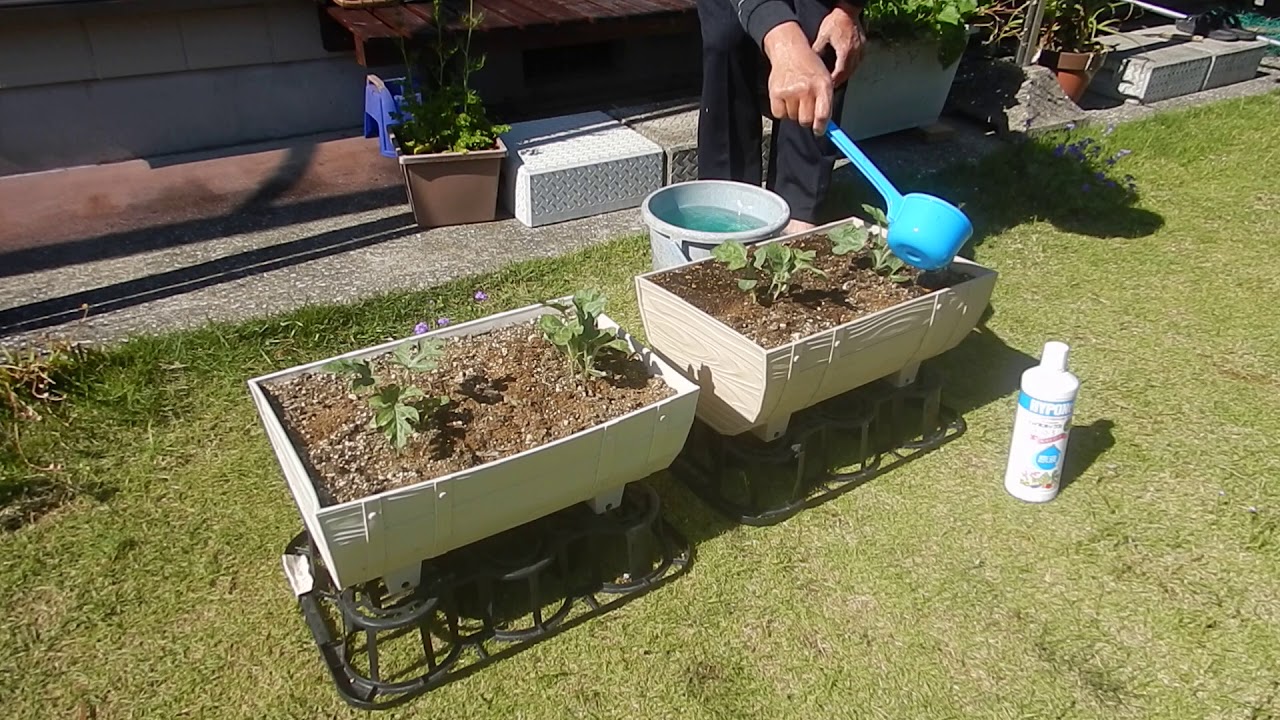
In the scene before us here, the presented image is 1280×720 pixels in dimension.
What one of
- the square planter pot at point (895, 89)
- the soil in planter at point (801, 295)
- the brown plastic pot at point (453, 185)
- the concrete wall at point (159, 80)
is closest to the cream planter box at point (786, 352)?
the soil in planter at point (801, 295)

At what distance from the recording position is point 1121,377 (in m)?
2.91

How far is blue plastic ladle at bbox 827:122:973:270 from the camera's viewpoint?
7.40 feet

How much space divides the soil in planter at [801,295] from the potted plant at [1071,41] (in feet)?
10.6

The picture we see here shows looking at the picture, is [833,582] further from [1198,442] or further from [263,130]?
[263,130]

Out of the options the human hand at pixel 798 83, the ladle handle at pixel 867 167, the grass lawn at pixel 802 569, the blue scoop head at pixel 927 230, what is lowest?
the grass lawn at pixel 802 569

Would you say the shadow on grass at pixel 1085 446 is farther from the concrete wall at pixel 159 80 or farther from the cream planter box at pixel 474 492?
the concrete wall at pixel 159 80

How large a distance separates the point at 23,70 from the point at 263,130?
3.02ft

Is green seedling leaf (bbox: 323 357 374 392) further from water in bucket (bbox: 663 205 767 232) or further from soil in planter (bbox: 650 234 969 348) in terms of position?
water in bucket (bbox: 663 205 767 232)

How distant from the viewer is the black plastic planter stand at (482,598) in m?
1.88

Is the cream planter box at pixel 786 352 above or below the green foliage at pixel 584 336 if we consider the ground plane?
below

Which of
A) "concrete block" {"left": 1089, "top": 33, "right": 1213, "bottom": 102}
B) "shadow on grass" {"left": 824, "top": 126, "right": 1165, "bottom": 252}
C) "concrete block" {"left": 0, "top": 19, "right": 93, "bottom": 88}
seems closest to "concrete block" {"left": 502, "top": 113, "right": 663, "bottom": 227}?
"shadow on grass" {"left": 824, "top": 126, "right": 1165, "bottom": 252}

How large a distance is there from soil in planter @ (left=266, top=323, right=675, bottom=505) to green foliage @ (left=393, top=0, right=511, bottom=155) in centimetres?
153

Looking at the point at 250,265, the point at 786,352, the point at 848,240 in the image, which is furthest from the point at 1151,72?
the point at 250,265

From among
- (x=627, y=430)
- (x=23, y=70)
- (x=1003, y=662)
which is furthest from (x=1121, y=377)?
(x=23, y=70)
